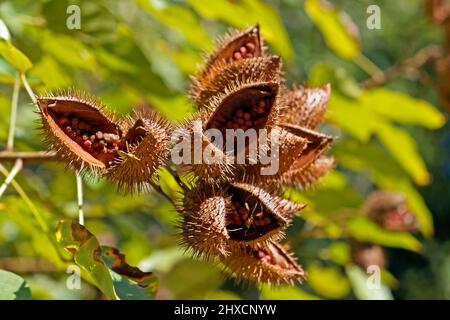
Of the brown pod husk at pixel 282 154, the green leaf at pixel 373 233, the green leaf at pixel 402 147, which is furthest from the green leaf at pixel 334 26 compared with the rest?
the brown pod husk at pixel 282 154

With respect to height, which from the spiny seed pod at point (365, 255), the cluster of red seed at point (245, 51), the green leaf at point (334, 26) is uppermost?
the green leaf at point (334, 26)

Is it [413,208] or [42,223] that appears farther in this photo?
[413,208]

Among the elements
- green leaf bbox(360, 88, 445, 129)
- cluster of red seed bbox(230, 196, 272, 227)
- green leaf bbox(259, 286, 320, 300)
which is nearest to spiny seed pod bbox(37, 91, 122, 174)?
cluster of red seed bbox(230, 196, 272, 227)

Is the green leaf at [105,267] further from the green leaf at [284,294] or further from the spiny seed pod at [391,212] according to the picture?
the spiny seed pod at [391,212]

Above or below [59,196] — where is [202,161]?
below

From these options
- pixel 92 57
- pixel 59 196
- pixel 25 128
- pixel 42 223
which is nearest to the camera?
pixel 42 223

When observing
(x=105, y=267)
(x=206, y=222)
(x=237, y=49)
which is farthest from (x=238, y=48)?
(x=105, y=267)
